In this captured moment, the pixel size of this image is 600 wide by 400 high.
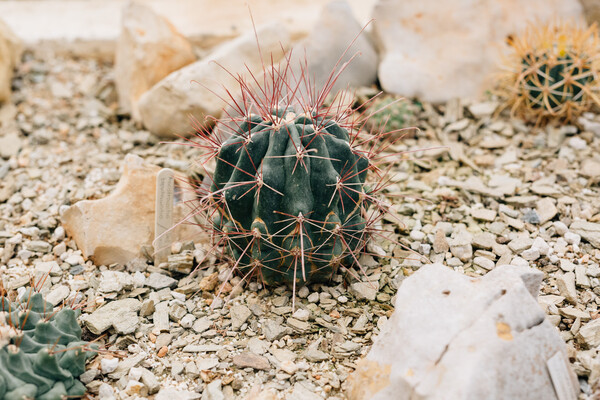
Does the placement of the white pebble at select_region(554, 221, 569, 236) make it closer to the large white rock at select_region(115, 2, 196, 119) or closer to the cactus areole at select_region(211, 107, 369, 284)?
the cactus areole at select_region(211, 107, 369, 284)

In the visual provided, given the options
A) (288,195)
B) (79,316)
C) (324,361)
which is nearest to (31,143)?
(79,316)

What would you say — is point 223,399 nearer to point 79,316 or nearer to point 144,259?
point 79,316

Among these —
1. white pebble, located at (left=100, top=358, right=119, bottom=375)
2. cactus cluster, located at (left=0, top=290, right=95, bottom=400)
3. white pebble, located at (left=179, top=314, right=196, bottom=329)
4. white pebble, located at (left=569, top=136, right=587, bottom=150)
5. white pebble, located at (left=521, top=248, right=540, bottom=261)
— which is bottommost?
white pebble, located at (left=100, top=358, right=119, bottom=375)

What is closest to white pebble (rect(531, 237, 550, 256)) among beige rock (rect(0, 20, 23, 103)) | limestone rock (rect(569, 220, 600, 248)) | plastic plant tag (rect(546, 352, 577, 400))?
limestone rock (rect(569, 220, 600, 248))

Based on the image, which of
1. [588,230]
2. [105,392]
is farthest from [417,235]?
[105,392]

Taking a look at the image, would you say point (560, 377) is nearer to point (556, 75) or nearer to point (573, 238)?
point (573, 238)
